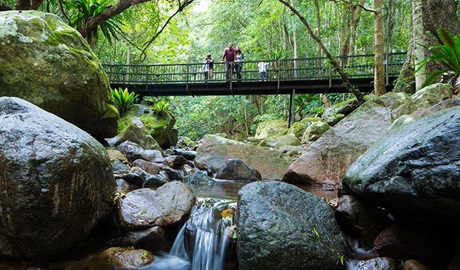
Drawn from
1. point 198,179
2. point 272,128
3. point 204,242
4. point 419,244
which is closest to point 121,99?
point 198,179

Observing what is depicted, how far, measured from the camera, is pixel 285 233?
9.05 feet

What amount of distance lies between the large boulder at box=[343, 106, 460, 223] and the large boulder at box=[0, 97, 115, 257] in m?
2.47

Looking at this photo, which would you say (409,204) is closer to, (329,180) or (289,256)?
(289,256)

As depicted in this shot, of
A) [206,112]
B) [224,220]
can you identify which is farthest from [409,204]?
[206,112]

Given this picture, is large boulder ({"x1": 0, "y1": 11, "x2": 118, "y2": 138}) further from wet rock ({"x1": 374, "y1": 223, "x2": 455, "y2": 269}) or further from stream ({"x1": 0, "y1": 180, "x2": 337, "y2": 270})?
wet rock ({"x1": 374, "y1": 223, "x2": 455, "y2": 269})

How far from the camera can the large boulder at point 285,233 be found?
8.82 feet

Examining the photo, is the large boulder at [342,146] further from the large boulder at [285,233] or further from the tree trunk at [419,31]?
the large boulder at [285,233]

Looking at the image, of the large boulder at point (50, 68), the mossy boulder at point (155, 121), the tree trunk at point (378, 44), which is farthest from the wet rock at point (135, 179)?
the tree trunk at point (378, 44)

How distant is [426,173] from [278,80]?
1101 cm

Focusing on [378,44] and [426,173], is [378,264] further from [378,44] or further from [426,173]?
[378,44]

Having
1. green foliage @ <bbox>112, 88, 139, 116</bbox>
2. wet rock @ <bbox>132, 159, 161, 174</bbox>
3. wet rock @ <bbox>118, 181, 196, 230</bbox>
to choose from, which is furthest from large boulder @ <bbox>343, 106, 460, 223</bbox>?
green foliage @ <bbox>112, 88, 139, 116</bbox>

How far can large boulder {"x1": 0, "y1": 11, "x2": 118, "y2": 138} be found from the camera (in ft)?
17.0

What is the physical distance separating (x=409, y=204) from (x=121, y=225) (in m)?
2.69

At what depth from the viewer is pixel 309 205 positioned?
319 centimetres
